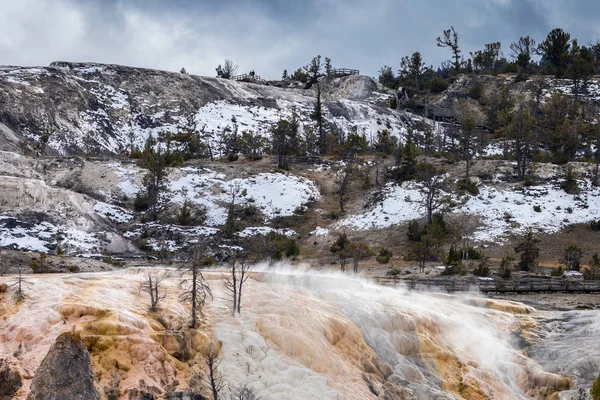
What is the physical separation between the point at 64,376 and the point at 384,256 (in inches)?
1447

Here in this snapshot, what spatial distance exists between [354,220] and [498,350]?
33.1 meters

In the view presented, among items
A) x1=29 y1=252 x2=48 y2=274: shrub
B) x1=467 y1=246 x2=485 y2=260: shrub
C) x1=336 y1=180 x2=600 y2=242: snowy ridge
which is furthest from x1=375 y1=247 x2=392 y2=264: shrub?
x1=29 y1=252 x2=48 y2=274: shrub

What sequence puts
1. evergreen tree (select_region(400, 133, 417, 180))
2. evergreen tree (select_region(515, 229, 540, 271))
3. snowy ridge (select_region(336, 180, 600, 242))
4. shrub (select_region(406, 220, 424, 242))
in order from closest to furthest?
evergreen tree (select_region(515, 229, 540, 271)) < shrub (select_region(406, 220, 424, 242)) < snowy ridge (select_region(336, 180, 600, 242)) < evergreen tree (select_region(400, 133, 417, 180))

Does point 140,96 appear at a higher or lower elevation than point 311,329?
higher

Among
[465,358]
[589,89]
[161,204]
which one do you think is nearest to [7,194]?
[161,204]

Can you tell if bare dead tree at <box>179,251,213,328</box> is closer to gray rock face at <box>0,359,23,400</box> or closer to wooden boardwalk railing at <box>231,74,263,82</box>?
gray rock face at <box>0,359,23,400</box>

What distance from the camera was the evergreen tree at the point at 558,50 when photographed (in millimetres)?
107500

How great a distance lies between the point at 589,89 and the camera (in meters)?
102

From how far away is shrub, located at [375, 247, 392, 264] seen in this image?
158 feet

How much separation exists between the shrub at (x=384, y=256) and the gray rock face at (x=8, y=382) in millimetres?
34811

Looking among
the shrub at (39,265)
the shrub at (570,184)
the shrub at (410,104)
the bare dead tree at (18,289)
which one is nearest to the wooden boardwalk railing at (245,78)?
the shrub at (410,104)

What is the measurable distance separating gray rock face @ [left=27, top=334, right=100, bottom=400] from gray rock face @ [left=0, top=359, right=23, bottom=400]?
119cm

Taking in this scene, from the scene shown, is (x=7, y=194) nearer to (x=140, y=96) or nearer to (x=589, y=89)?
(x=140, y=96)

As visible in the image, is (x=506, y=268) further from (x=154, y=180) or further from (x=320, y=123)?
(x=320, y=123)
